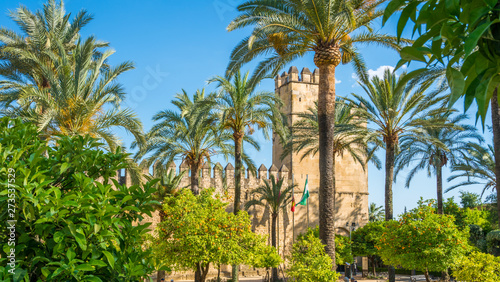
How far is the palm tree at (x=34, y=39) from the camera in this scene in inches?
468

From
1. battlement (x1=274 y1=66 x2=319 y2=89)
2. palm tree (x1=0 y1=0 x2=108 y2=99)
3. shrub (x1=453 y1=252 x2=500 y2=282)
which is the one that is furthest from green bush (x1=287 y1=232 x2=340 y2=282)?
battlement (x1=274 y1=66 x2=319 y2=89)

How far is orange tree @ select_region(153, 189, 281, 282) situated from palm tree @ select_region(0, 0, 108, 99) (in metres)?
5.26

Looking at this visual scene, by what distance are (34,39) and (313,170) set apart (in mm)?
21023

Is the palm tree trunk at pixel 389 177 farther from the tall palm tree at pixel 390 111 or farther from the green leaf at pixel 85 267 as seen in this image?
the green leaf at pixel 85 267

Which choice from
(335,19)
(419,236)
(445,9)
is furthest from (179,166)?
(445,9)

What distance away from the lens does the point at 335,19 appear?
10.7 m

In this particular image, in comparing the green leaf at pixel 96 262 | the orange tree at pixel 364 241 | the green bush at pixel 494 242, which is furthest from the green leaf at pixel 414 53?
the orange tree at pixel 364 241

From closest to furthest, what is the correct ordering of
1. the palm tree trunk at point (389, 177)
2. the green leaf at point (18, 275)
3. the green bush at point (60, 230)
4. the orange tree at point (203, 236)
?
the green leaf at point (18, 275), the green bush at point (60, 230), the orange tree at point (203, 236), the palm tree trunk at point (389, 177)

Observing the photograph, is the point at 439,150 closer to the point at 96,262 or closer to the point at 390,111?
the point at 390,111

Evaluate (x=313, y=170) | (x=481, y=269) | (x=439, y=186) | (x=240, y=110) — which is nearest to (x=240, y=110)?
(x=240, y=110)

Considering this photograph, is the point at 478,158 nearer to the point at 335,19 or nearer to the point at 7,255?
the point at 335,19

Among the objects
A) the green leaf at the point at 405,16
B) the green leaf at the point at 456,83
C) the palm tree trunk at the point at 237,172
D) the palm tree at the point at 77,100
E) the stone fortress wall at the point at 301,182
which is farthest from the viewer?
the stone fortress wall at the point at 301,182

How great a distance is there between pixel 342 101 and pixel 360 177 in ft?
46.0

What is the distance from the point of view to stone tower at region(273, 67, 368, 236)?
29.4 metres
